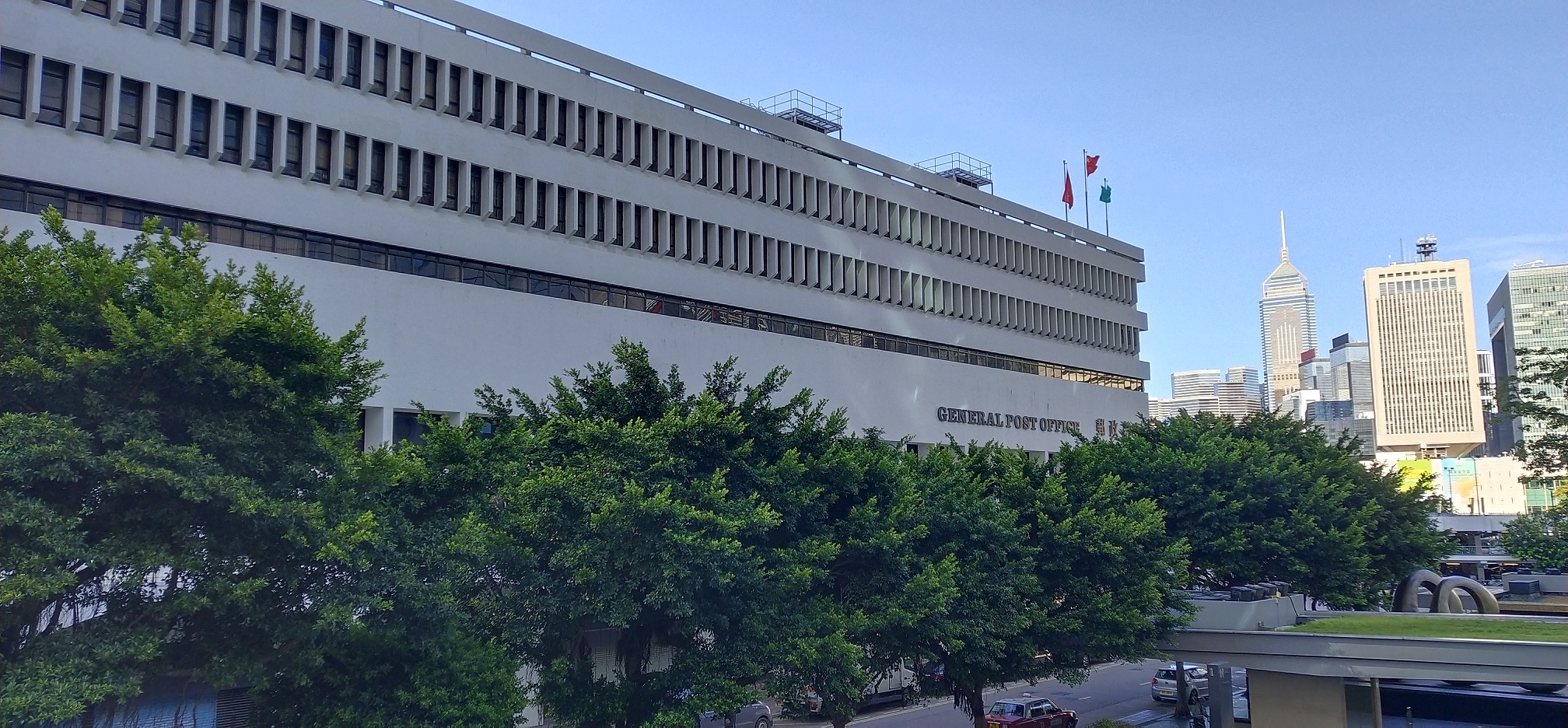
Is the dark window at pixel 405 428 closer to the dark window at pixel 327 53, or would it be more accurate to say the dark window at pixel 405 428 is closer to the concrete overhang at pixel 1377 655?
the dark window at pixel 327 53

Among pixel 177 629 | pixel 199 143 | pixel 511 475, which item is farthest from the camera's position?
pixel 199 143

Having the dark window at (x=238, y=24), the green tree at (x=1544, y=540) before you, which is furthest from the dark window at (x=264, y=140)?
the green tree at (x=1544, y=540)

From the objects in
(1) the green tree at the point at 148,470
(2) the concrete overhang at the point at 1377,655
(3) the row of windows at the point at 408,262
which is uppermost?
(3) the row of windows at the point at 408,262

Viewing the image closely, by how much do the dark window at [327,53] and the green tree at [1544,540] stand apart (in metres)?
54.5

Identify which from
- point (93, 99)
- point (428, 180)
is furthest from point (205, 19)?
point (428, 180)

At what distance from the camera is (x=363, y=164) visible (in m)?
40.4

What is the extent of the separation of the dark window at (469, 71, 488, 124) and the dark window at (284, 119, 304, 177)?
6774 millimetres

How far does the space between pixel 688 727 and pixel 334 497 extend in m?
9.16

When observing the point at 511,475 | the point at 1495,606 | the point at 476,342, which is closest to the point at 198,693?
the point at 511,475

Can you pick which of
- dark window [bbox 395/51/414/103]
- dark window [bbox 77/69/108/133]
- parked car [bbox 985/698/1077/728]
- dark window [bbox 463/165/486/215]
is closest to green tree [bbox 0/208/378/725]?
dark window [bbox 77/69/108/133]

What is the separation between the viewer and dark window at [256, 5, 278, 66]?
3825 centimetres

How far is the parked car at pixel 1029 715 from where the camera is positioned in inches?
1599

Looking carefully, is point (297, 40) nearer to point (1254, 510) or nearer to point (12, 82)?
point (12, 82)

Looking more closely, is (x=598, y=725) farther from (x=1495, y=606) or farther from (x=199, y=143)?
(x=1495, y=606)
